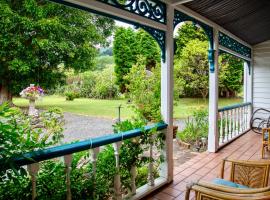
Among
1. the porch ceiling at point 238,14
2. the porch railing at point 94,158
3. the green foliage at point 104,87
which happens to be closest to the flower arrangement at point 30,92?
the porch railing at point 94,158

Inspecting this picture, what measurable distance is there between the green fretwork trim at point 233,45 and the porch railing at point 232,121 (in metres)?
1.39

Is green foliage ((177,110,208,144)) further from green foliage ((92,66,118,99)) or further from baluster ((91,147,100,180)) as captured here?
baluster ((91,147,100,180))

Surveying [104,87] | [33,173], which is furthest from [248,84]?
[33,173]

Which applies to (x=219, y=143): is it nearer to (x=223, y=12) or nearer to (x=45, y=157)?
(x=223, y=12)

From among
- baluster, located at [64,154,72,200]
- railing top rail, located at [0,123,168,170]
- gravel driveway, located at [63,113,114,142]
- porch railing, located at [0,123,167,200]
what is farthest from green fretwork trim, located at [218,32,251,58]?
baluster, located at [64,154,72,200]

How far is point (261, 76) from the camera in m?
6.79

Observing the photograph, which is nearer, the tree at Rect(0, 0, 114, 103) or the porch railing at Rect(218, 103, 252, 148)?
→ the porch railing at Rect(218, 103, 252, 148)

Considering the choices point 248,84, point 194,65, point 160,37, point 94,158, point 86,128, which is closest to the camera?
point 94,158

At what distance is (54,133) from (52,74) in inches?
318

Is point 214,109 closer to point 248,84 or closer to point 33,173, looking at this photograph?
point 248,84

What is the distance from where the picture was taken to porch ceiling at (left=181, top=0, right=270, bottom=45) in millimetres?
3527

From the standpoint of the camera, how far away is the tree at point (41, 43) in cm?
796

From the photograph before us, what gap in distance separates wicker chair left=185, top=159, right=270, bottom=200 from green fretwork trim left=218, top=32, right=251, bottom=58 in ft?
10.6

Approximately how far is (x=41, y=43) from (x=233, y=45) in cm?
608
